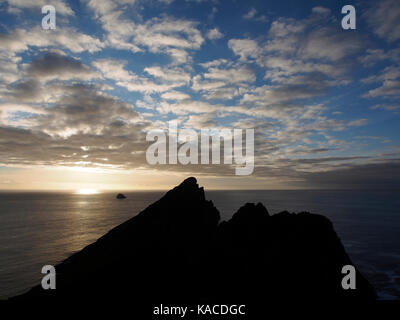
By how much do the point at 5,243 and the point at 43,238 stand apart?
35.8ft

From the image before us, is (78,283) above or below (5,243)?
above

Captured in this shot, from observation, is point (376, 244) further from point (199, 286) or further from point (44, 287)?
point (44, 287)

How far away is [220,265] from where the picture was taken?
1042 inches

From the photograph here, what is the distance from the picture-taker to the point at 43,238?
82.1 meters

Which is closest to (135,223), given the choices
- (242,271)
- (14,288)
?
(242,271)

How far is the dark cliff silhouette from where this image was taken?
23.3 meters

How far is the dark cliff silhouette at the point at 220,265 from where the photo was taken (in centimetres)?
2327

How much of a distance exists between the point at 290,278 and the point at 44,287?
3001cm

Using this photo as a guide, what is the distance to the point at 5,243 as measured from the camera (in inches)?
2918

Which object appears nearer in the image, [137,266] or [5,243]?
[137,266]

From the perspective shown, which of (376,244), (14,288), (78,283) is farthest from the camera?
(376,244)
